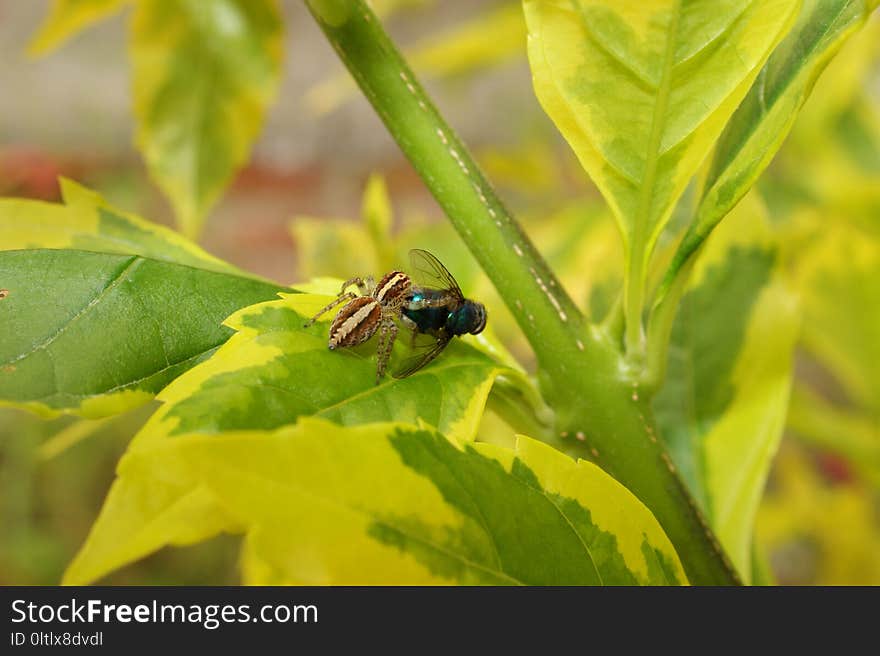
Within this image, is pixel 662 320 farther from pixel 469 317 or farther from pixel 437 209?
pixel 437 209

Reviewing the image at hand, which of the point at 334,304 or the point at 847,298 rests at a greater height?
the point at 334,304

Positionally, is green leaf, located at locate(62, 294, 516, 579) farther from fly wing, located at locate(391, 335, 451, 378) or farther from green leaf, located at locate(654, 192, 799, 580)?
green leaf, located at locate(654, 192, 799, 580)

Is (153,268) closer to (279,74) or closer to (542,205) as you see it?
(279,74)

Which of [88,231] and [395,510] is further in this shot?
[88,231]

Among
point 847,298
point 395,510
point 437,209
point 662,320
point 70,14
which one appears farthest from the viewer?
point 437,209

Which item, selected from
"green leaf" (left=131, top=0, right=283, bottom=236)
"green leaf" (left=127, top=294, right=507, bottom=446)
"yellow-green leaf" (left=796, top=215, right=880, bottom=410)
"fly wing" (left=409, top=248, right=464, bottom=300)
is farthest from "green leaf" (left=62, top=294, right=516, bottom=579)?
"yellow-green leaf" (left=796, top=215, right=880, bottom=410)

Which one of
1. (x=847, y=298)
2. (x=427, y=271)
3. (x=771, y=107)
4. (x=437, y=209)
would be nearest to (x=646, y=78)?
(x=771, y=107)

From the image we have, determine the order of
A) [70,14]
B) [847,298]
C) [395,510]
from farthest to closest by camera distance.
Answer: [847,298] → [70,14] → [395,510]
